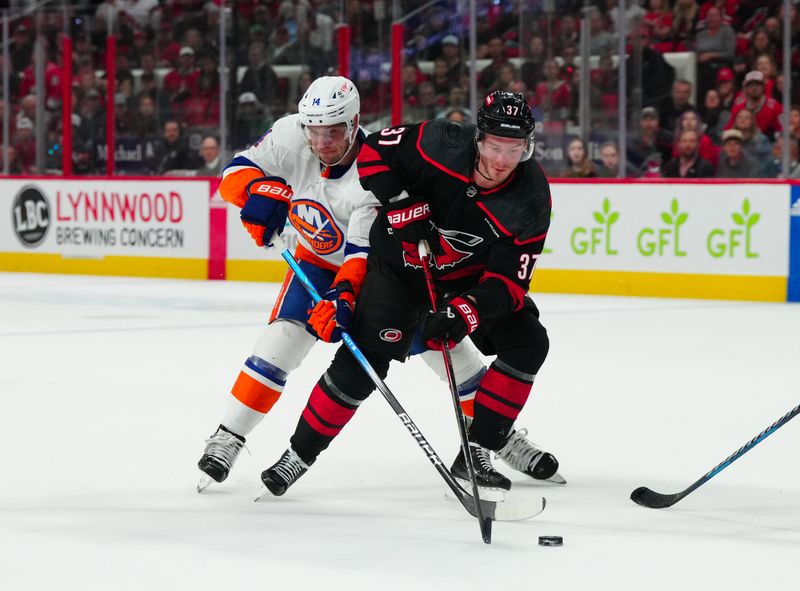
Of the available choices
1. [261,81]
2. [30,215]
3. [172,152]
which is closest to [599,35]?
[261,81]

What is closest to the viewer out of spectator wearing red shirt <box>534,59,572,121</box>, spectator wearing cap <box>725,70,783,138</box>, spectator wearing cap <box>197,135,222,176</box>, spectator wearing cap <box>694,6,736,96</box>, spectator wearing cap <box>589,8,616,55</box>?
spectator wearing cap <box>725,70,783,138</box>

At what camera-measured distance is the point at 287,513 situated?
123 inches

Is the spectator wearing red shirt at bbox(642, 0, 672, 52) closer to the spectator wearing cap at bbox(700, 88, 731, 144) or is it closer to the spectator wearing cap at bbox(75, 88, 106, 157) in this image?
the spectator wearing cap at bbox(700, 88, 731, 144)

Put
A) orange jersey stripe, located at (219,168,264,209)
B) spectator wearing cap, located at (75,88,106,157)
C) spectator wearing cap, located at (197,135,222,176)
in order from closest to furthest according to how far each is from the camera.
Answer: orange jersey stripe, located at (219,168,264,209)
spectator wearing cap, located at (197,135,222,176)
spectator wearing cap, located at (75,88,106,157)

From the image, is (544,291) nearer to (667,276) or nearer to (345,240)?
(667,276)

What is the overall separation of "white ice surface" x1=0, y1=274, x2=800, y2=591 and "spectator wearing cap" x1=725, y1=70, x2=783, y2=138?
2353mm

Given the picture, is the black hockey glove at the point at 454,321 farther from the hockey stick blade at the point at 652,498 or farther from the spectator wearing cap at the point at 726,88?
the spectator wearing cap at the point at 726,88

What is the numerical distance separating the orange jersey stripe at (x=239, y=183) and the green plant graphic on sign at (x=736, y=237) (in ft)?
18.4

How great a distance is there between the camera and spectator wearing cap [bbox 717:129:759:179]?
8.72 m

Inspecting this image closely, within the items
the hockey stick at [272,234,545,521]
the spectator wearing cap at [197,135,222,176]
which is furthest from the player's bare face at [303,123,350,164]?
the spectator wearing cap at [197,135,222,176]

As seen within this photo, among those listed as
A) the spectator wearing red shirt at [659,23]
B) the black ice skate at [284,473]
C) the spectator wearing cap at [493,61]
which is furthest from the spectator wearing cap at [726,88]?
the black ice skate at [284,473]

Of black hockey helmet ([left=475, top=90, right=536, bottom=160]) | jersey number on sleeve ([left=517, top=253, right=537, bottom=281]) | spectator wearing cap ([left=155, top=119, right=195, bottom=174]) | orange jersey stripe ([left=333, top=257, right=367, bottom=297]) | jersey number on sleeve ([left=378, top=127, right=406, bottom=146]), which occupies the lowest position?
spectator wearing cap ([left=155, top=119, right=195, bottom=174])

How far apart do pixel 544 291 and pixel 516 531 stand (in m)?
6.49

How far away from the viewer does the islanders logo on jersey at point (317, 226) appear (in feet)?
11.5
